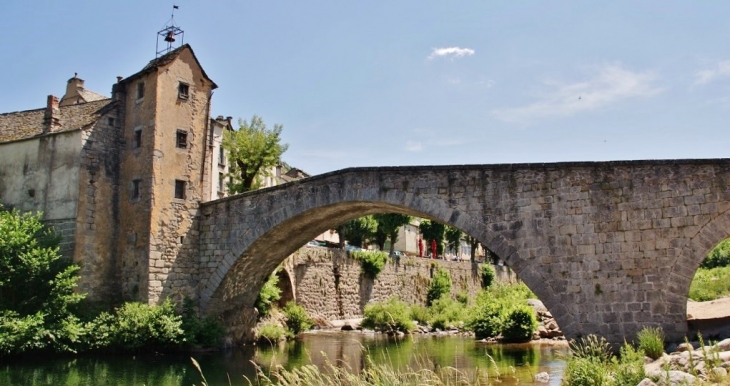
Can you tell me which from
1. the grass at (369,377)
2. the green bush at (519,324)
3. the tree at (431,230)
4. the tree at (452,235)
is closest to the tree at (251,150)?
the green bush at (519,324)

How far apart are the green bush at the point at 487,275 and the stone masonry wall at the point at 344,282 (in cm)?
662

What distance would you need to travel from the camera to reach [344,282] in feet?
115

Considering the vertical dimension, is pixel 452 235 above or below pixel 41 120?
below

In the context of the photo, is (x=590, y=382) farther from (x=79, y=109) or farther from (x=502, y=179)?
(x=79, y=109)

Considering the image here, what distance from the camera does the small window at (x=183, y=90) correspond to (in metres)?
23.8

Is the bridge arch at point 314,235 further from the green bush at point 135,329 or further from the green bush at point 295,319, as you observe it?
the green bush at point 295,319

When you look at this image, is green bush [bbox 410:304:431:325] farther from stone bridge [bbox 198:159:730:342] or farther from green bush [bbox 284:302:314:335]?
stone bridge [bbox 198:159:730:342]

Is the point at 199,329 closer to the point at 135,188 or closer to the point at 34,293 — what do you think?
the point at 34,293

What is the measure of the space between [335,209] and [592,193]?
8.75 m

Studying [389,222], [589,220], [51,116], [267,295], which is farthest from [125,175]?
[389,222]

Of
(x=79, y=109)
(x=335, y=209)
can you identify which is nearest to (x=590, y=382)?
(x=335, y=209)

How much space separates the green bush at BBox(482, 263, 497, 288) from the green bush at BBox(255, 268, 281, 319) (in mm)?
25726

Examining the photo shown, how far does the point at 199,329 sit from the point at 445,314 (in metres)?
16.0

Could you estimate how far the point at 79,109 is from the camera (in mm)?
24516
